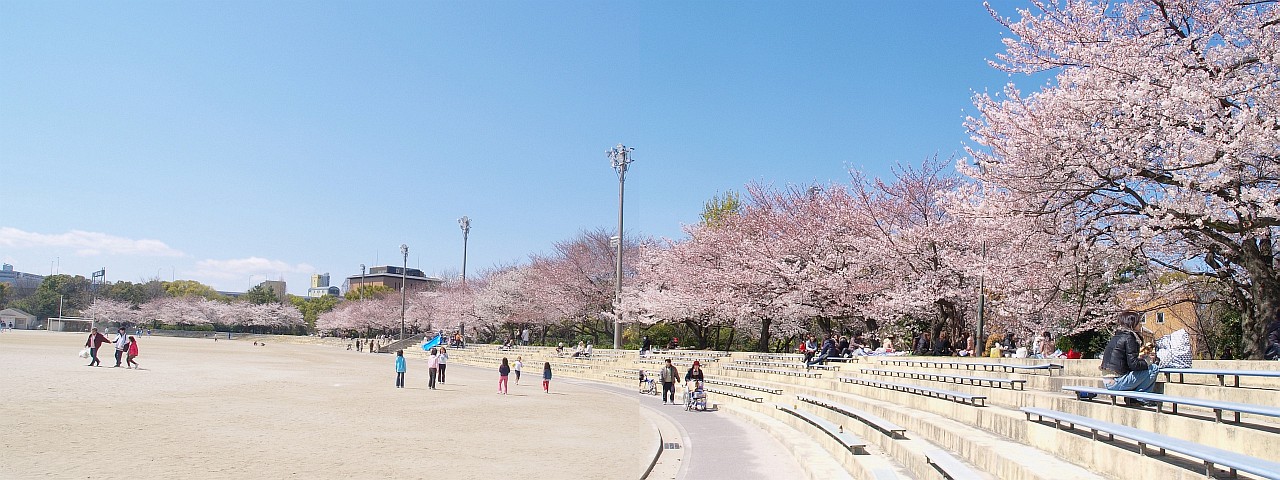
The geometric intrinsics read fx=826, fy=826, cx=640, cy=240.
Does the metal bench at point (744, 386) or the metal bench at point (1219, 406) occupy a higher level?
the metal bench at point (1219, 406)

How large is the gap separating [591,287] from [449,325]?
102 feet

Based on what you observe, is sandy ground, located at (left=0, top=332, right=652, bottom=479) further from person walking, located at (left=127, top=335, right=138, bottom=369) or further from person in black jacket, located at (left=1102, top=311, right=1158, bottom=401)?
person in black jacket, located at (left=1102, top=311, right=1158, bottom=401)

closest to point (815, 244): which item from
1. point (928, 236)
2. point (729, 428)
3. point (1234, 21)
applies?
point (928, 236)

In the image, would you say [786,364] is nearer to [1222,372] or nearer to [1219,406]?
[1222,372]

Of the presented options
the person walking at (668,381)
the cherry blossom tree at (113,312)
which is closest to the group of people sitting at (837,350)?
the person walking at (668,381)

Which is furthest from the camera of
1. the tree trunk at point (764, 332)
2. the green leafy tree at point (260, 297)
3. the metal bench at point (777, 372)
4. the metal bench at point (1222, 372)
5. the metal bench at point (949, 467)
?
the green leafy tree at point (260, 297)

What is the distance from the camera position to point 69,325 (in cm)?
11581

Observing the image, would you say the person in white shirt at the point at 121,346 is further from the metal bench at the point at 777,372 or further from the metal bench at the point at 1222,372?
the metal bench at the point at 1222,372

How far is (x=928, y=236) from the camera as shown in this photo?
27766mm

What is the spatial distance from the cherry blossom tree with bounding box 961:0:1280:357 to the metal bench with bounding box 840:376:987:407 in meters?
5.20

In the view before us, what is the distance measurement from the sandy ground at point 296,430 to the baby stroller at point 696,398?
1.65m

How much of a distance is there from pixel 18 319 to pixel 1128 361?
14641cm

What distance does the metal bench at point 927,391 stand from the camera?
11703 mm

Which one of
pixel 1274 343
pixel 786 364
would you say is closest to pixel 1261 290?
pixel 1274 343
